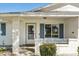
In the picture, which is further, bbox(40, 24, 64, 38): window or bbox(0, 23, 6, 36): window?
bbox(40, 24, 64, 38): window

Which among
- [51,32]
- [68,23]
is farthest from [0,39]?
[68,23]

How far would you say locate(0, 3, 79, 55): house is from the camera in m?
14.2

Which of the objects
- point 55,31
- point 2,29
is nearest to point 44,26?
point 55,31

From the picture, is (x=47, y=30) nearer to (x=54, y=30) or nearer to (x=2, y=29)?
(x=54, y=30)

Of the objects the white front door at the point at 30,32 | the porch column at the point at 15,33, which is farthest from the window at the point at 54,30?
the porch column at the point at 15,33

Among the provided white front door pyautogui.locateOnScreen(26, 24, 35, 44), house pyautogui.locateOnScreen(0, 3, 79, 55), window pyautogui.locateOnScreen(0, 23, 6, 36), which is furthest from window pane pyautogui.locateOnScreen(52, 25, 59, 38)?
window pyautogui.locateOnScreen(0, 23, 6, 36)

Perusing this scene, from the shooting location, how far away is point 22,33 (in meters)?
18.0

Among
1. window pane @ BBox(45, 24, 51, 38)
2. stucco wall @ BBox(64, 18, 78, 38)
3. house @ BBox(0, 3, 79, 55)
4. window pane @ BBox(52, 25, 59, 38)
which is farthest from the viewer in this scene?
window pane @ BBox(52, 25, 59, 38)

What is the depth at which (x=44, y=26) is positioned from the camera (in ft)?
59.5

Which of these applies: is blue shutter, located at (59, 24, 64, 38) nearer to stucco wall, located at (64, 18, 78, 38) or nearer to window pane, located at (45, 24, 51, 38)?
stucco wall, located at (64, 18, 78, 38)

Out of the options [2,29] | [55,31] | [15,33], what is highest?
[2,29]

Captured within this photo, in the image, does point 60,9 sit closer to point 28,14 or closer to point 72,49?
point 28,14

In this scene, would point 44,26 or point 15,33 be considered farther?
point 44,26

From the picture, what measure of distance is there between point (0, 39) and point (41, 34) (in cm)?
363
